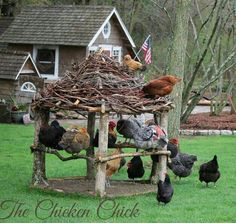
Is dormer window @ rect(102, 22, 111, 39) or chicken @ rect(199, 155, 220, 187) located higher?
dormer window @ rect(102, 22, 111, 39)

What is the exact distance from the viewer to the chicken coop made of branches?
31.6ft

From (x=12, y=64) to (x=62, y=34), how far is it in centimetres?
495

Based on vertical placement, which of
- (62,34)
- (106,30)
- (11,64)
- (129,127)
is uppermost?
(106,30)

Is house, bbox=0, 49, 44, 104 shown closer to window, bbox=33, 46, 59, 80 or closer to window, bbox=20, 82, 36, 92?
window, bbox=20, 82, 36, 92

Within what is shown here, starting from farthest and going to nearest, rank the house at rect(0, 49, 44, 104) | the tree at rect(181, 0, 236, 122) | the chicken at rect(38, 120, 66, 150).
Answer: the house at rect(0, 49, 44, 104), the tree at rect(181, 0, 236, 122), the chicken at rect(38, 120, 66, 150)

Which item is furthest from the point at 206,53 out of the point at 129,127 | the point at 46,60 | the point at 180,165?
the point at 46,60

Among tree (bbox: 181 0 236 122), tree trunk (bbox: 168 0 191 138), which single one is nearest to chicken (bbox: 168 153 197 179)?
tree trunk (bbox: 168 0 191 138)

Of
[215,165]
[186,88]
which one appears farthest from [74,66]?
[186,88]

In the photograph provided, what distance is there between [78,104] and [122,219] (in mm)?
2146

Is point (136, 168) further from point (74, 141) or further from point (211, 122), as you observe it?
point (211, 122)

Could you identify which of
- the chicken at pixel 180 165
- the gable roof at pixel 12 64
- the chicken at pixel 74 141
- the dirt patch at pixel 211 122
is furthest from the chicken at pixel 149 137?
the gable roof at pixel 12 64

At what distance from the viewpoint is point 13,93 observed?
25.5 meters

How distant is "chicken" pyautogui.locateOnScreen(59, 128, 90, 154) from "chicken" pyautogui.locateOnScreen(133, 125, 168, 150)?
0.88m

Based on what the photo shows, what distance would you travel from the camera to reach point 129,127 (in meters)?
10.3
